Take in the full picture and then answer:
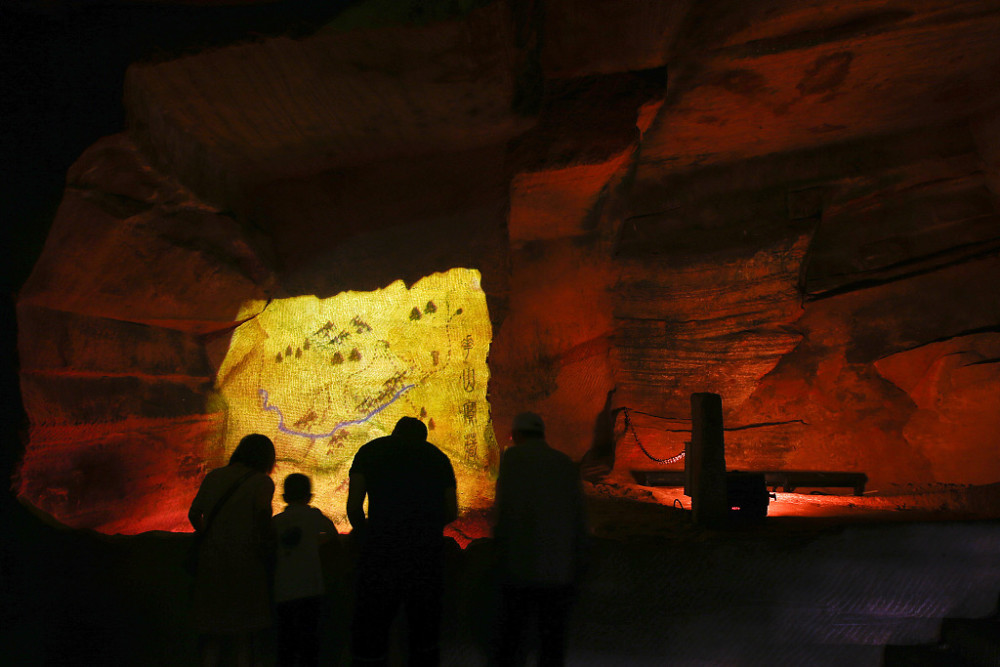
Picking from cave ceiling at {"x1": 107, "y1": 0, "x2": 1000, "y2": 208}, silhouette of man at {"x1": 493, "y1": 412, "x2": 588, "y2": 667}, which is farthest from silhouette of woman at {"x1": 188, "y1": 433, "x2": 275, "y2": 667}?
cave ceiling at {"x1": 107, "y1": 0, "x2": 1000, "y2": 208}

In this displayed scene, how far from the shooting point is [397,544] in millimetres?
2076

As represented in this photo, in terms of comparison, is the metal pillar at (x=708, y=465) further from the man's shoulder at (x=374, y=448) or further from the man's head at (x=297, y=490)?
the man's head at (x=297, y=490)

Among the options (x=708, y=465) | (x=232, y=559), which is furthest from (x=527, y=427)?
(x=708, y=465)

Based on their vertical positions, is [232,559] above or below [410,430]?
below

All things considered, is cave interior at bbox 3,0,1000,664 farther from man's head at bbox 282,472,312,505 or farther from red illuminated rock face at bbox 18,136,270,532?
man's head at bbox 282,472,312,505

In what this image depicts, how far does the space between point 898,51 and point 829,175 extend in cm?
165

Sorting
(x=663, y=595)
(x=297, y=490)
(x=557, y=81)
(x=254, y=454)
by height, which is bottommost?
(x=663, y=595)

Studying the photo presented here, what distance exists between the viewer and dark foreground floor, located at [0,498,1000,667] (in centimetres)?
253

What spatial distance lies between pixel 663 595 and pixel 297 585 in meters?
1.62

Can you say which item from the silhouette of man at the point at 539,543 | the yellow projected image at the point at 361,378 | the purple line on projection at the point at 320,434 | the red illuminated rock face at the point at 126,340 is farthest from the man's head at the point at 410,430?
the red illuminated rock face at the point at 126,340

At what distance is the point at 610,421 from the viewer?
20.6 ft

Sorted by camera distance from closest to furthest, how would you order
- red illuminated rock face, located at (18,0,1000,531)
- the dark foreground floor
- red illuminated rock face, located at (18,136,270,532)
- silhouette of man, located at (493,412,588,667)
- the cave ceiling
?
silhouette of man, located at (493,412,588,667) < the dark foreground floor < the cave ceiling < red illuminated rock face, located at (18,136,270,532) < red illuminated rock face, located at (18,0,1000,531)

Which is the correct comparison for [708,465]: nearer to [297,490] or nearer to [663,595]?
[663,595]

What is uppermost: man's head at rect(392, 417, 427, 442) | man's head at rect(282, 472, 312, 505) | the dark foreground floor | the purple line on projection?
the purple line on projection
